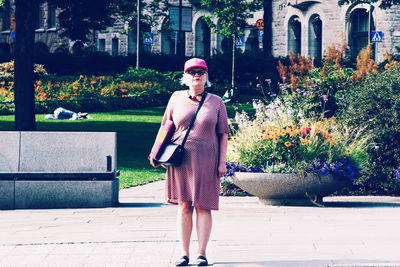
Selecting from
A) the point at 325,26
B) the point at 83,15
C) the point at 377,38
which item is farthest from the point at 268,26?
the point at 377,38

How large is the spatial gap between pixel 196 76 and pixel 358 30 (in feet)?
124

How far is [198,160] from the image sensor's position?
288 inches

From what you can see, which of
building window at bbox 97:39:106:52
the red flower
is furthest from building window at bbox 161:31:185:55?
the red flower

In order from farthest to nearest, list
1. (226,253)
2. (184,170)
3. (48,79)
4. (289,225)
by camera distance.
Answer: (48,79) < (289,225) < (226,253) < (184,170)

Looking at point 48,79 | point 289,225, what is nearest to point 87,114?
point 48,79

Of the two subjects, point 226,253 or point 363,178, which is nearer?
point 226,253

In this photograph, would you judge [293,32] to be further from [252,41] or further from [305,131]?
[305,131]

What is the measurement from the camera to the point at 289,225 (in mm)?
9555

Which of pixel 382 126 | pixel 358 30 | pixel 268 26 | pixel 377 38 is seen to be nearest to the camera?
pixel 382 126

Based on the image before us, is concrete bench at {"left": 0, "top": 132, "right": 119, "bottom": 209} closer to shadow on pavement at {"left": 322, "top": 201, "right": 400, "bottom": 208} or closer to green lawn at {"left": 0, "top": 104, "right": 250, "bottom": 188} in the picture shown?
shadow on pavement at {"left": 322, "top": 201, "right": 400, "bottom": 208}

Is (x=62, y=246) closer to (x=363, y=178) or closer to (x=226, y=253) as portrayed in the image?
(x=226, y=253)

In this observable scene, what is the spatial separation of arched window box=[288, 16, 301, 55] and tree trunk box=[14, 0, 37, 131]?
95.4 feet

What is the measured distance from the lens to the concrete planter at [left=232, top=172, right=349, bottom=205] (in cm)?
1126

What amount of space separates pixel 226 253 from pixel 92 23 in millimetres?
40159
